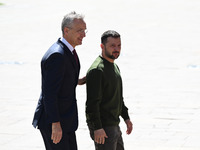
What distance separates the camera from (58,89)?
4660 millimetres

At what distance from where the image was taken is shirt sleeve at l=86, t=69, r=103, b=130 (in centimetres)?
501

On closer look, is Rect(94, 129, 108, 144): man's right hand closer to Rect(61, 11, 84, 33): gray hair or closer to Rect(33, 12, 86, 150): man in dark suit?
Rect(33, 12, 86, 150): man in dark suit

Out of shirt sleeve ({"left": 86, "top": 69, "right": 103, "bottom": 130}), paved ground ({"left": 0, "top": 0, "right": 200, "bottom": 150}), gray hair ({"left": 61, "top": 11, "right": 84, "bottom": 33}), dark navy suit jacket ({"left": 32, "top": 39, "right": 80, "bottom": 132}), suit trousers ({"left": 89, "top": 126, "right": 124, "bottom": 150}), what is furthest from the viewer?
paved ground ({"left": 0, "top": 0, "right": 200, "bottom": 150})

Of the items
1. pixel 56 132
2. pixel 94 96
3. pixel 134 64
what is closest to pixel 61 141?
pixel 56 132

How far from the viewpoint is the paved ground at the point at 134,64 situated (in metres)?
8.34

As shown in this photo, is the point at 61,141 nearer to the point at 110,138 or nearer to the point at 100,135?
the point at 100,135

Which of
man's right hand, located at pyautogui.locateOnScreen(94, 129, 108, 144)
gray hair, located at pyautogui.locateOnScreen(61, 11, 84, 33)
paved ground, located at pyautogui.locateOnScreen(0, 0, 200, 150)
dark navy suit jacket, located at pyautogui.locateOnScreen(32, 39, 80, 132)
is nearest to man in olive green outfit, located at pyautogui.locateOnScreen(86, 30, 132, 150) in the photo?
man's right hand, located at pyautogui.locateOnScreen(94, 129, 108, 144)

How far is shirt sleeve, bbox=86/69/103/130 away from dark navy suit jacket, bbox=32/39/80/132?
7.0 inches

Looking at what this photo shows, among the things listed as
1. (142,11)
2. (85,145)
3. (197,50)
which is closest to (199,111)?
(85,145)

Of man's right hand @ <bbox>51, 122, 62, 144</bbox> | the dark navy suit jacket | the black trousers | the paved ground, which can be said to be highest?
the dark navy suit jacket

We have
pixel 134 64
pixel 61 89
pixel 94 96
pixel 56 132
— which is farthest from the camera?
pixel 134 64

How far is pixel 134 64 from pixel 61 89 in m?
10.7

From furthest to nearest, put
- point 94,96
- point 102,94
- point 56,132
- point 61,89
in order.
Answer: point 102,94 → point 94,96 → point 61,89 → point 56,132

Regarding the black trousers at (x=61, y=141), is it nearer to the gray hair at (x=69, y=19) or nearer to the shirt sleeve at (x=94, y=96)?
the shirt sleeve at (x=94, y=96)
